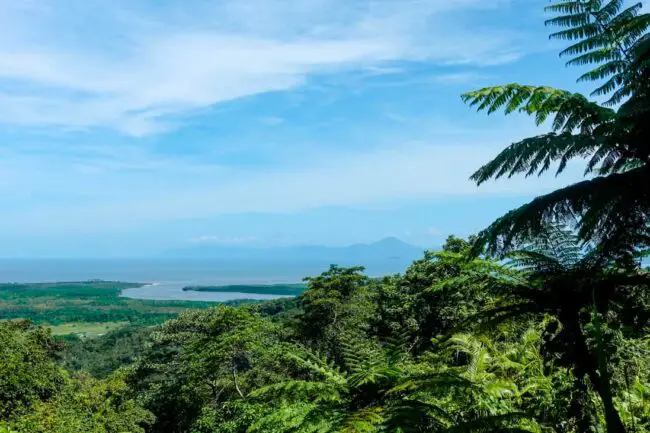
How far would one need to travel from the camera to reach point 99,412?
1461 centimetres

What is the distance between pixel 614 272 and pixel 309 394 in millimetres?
3301

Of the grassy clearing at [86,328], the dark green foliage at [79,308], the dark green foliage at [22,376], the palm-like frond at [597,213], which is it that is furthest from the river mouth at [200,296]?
the palm-like frond at [597,213]

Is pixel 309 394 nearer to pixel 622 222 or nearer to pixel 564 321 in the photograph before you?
pixel 564 321

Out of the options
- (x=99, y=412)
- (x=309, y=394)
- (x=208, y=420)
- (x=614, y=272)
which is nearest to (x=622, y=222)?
(x=614, y=272)

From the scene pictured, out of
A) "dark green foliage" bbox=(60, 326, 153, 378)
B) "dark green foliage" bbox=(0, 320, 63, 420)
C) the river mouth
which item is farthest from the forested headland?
the river mouth

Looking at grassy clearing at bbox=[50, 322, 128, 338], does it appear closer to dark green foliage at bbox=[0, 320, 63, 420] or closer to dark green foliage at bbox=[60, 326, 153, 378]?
dark green foliage at bbox=[60, 326, 153, 378]

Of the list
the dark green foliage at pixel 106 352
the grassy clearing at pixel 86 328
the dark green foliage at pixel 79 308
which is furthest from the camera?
the dark green foliage at pixel 79 308

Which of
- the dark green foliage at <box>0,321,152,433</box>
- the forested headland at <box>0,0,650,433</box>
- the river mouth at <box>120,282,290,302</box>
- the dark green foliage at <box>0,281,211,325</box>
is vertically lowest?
the river mouth at <box>120,282,290,302</box>

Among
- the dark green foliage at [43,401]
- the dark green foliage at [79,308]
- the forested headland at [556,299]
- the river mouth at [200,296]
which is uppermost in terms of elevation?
the forested headland at [556,299]

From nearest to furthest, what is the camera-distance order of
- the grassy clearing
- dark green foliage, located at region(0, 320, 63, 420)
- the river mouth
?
dark green foliage, located at region(0, 320, 63, 420), the grassy clearing, the river mouth

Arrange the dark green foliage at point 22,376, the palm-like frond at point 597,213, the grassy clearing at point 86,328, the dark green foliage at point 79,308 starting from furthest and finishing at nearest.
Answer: the dark green foliage at point 79,308, the grassy clearing at point 86,328, the dark green foliage at point 22,376, the palm-like frond at point 597,213

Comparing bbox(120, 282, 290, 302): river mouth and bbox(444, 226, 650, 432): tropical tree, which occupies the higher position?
bbox(444, 226, 650, 432): tropical tree

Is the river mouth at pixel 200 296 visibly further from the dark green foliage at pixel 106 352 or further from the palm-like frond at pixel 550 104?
the palm-like frond at pixel 550 104

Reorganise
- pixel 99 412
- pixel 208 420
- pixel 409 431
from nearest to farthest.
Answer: pixel 409 431 → pixel 208 420 → pixel 99 412
